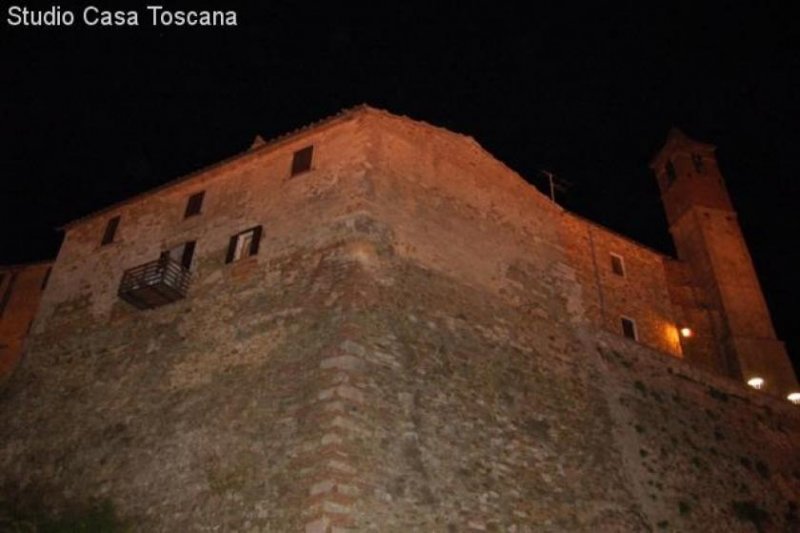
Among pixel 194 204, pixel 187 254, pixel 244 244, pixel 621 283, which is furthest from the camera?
pixel 621 283

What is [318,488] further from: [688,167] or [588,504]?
[688,167]

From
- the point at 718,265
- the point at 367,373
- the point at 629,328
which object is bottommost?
the point at 367,373

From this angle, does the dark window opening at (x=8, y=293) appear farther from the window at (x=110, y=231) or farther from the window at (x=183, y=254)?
the window at (x=183, y=254)

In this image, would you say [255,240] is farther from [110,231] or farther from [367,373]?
[110,231]

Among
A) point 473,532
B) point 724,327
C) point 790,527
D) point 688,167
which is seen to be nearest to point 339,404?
point 473,532

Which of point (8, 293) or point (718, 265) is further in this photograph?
point (8, 293)

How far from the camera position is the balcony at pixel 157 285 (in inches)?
656

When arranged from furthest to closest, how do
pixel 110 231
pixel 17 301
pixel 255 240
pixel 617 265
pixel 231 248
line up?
pixel 17 301 → pixel 617 265 → pixel 110 231 → pixel 231 248 → pixel 255 240

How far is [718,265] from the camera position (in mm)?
26203

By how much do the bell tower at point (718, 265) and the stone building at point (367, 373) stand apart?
4451mm

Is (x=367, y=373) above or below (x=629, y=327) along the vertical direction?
below

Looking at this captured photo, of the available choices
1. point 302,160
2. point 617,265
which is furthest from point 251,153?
point 617,265

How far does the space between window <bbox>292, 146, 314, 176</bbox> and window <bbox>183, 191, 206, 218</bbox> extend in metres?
3.18

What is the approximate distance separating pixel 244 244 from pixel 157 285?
2336mm
